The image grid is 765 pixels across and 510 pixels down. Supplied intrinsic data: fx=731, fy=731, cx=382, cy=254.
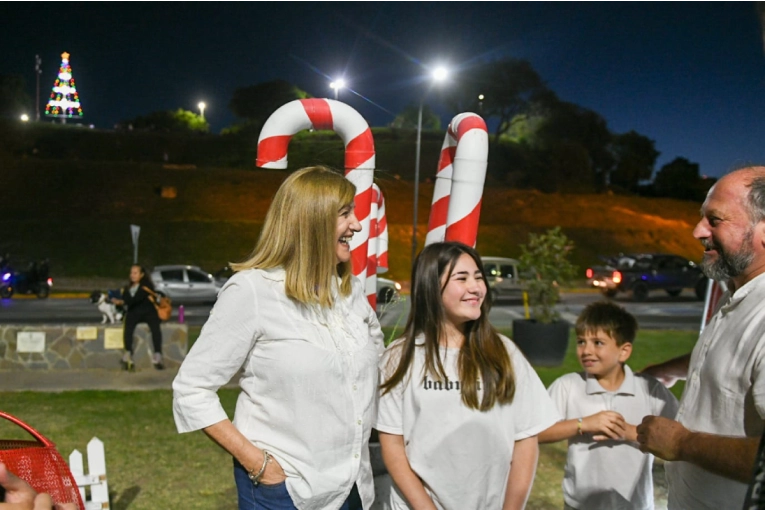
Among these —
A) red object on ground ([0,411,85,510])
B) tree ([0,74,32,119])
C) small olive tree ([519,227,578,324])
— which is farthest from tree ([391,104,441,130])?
red object on ground ([0,411,85,510])

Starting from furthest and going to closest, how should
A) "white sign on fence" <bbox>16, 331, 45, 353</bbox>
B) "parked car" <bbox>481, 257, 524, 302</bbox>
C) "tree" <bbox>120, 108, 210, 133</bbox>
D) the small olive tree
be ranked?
"tree" <bbox>120, 108, 210, 133</bbox>
"parked car" <bbox>481, 257, 524, 302</bbox>
the small olive tree
"white sign on fence" <bbox>16, 331, 45, 353</bbox>

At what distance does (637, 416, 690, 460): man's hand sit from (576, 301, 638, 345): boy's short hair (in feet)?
2.57

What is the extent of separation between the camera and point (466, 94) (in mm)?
72375

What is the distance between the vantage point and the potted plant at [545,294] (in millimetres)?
10383

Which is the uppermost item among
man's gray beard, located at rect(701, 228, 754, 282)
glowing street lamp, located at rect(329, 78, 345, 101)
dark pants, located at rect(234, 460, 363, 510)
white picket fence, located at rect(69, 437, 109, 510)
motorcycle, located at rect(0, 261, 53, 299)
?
glowing street lamp, located at rect(329, 78, 345, 101)

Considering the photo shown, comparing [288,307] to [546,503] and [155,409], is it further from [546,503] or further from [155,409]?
[155,409]

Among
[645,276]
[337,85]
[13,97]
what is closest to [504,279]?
[645,276]

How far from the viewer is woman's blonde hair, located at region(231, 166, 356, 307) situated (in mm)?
2307

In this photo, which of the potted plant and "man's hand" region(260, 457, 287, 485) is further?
the potted plant

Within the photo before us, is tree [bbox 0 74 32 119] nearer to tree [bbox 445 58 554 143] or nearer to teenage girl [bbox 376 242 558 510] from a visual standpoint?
tree [bbox 445 58 554 143]

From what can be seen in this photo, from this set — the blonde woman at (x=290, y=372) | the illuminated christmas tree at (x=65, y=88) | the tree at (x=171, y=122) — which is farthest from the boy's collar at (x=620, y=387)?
the tree at (x=171, y=122)

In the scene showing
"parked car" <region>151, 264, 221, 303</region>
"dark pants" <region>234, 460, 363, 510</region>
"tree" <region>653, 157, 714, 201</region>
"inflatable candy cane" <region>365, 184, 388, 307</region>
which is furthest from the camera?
"tree" <region>653, 157, 714, 201</region>

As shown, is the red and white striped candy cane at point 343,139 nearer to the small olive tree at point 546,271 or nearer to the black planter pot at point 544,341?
the small olive tree at point 546,271

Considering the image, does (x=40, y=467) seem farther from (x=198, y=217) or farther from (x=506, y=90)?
(x=506, y=90)
